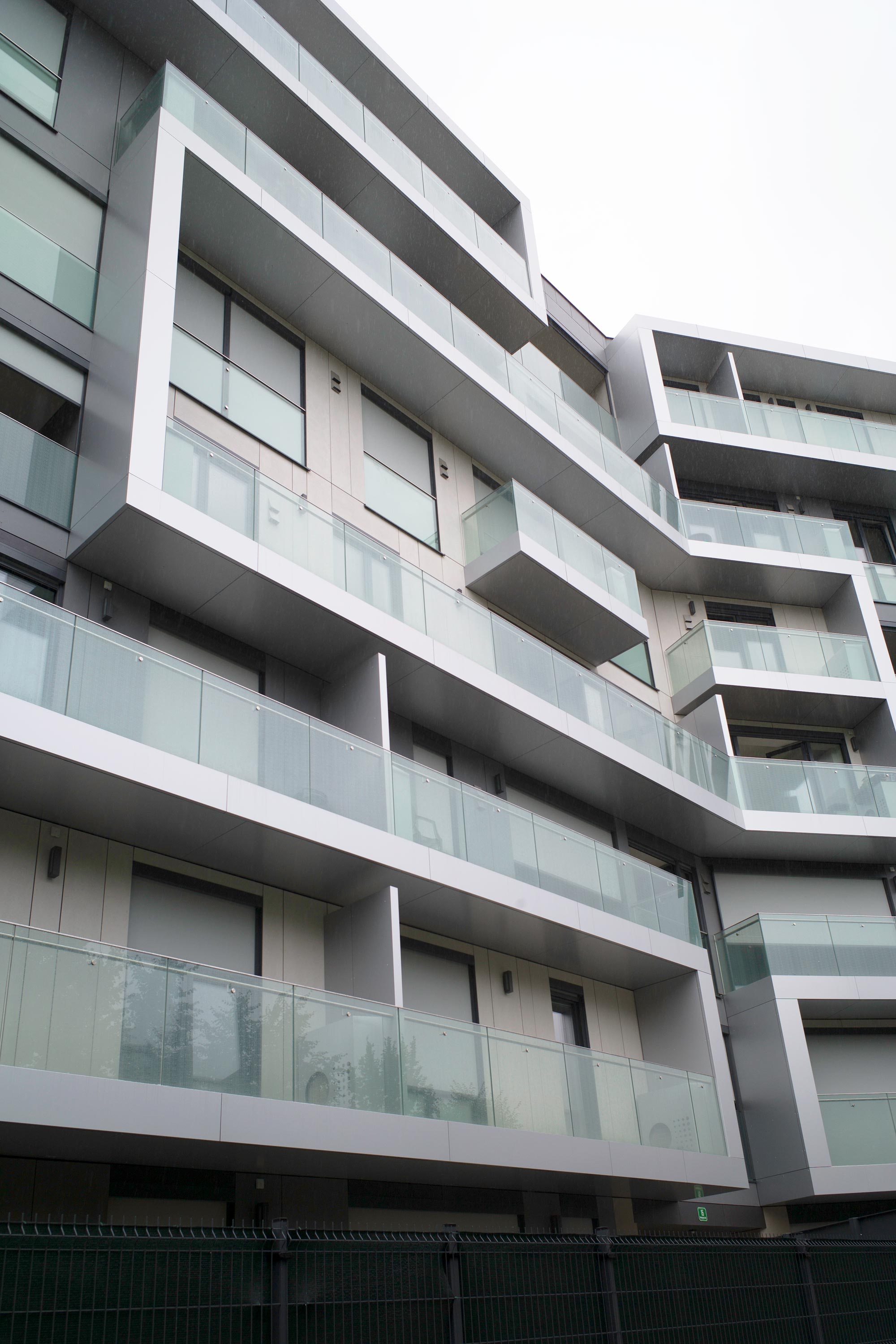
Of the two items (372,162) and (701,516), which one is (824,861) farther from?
(372,162)

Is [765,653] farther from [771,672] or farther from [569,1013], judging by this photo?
[569,1013]

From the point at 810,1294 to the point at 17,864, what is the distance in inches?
300

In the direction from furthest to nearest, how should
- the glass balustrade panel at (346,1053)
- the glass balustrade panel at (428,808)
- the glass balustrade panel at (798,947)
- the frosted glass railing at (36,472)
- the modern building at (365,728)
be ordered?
the glass balustrade panel at (798,947), the glass balustrade panel at (428,808), the frosted glass railing at (36,472), the glass balustrade panel at (346,1053), the modern building at (365,728)

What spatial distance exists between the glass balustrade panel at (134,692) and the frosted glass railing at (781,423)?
16.1 metres

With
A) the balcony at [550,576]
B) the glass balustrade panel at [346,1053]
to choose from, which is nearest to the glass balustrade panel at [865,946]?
the balcony at [550,576]

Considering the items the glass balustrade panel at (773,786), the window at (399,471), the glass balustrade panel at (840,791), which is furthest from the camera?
the glass balustrade panel at (840,791)

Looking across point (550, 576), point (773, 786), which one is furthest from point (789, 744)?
point (550, 576)

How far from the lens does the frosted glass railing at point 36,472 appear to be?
11.5 meters

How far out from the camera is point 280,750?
472 inches

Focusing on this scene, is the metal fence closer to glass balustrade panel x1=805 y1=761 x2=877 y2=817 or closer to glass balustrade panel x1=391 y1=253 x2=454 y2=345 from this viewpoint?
glass balustrade panel x1=805 y1=761 x2=877 y2=817

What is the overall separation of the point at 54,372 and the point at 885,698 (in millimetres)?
17093

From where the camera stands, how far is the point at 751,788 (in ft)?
67.8

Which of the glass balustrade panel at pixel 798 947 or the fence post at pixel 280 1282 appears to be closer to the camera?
the fence post at pixel 280 1282

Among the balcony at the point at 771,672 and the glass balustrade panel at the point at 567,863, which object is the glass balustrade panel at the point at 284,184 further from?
the balcony at the point at 771,672
